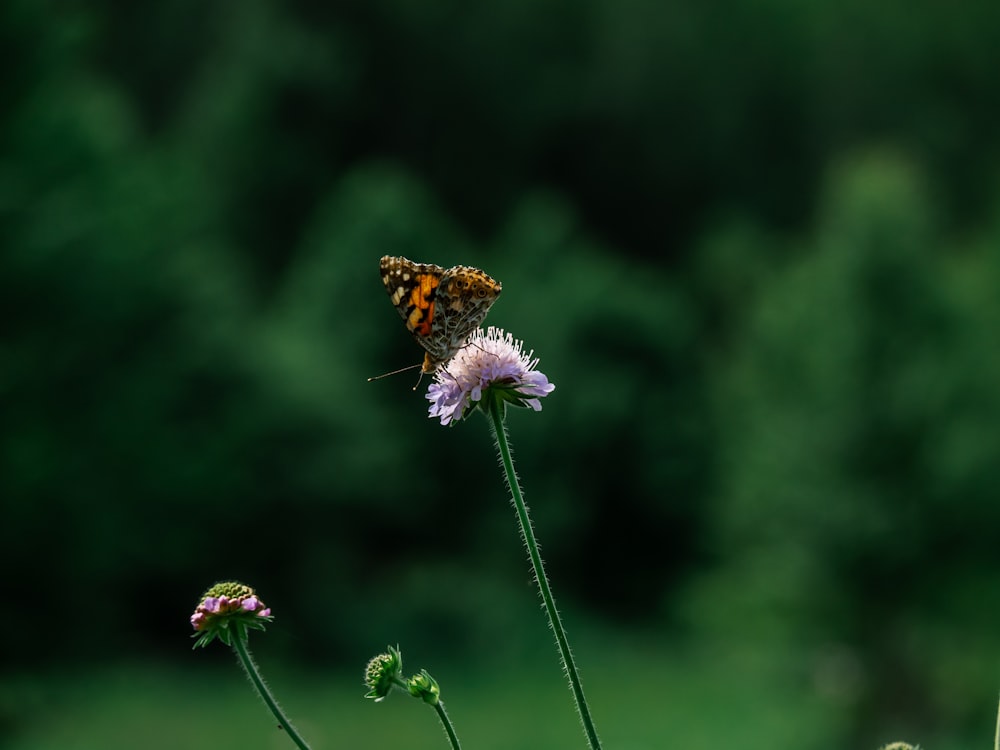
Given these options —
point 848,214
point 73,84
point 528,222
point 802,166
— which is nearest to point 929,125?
point 802,166

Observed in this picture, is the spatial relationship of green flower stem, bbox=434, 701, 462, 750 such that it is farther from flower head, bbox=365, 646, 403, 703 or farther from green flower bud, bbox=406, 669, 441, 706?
flower head, bbox=365, 646, 403, 703

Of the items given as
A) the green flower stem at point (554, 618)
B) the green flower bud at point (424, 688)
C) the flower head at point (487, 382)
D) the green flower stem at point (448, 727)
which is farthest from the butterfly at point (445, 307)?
the green flower stem at point (448, 727)

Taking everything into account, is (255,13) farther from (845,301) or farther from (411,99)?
(845,301)

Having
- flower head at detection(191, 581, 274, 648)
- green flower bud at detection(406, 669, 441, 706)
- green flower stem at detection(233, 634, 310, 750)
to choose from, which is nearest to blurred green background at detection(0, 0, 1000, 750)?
flower head at detection(191, 581, 274, 648)

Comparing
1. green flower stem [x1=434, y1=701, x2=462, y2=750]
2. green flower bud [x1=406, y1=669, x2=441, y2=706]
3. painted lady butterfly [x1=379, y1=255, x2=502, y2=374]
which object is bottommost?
green flower stem [x1=434, y1=701, x2=462, y2=750]

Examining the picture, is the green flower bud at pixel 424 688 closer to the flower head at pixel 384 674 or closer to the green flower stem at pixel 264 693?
the flower head at pixel 384 674

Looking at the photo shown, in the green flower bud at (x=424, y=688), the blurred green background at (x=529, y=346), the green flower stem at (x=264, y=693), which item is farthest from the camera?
the blurred green background at (x=529, y=346)
